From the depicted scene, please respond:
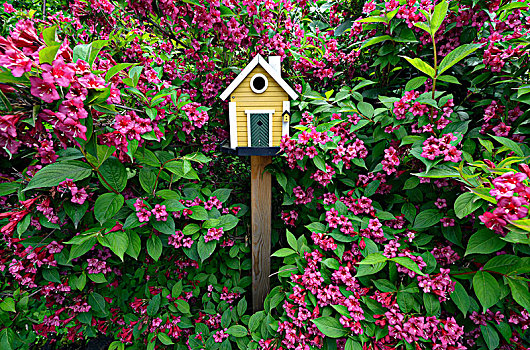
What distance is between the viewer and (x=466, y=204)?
0.85 m

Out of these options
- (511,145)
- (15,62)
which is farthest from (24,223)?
(511,145)

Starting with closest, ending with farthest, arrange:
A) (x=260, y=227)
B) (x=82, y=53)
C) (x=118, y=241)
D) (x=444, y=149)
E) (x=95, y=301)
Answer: (x=82, y=53) → (x=444, y=149) → (x=118, y=241) → (x=95, y=301) → (x=260, y=227)

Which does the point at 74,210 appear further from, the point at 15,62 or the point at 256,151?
the point at 256,151

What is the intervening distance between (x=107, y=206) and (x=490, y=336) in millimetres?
1689

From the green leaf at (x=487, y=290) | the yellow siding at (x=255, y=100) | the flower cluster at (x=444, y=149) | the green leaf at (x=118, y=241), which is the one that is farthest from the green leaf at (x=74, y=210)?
the green leaf at (x=487, y=290)

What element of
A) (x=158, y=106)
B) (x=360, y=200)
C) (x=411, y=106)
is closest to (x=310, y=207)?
(x=360, y=200)

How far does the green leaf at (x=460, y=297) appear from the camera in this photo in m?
1.01

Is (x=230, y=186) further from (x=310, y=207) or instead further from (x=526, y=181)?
(x=526, y=181)

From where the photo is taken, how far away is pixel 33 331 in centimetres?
161

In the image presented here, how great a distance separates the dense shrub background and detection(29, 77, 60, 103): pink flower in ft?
0.03

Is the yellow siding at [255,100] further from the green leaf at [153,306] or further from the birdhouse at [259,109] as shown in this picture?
the green leaf at [153,306]

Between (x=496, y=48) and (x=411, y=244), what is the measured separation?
0.94m

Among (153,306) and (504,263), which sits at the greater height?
(504,263)

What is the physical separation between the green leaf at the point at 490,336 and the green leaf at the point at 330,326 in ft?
1.85
